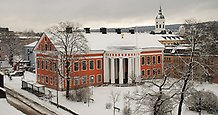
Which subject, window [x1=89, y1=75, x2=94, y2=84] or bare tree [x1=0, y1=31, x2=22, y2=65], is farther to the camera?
bare tree [x1=0, y1=31, x2=22, y2=65]

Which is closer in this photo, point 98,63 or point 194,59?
point 194,59

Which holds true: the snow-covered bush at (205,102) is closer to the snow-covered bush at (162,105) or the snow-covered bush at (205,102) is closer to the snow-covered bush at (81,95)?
the snow-covered bush at (162,105)

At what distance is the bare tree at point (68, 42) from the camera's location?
113 feet

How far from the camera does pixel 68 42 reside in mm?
34969

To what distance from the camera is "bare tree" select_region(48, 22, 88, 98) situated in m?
34.4

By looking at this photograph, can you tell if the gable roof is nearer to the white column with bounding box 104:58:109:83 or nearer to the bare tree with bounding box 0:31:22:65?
the white column with bounding box 104:58:109:83

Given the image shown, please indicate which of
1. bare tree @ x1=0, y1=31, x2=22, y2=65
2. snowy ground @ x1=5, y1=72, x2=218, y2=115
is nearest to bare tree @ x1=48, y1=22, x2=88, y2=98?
snowy ground @ x1=5, y1=72, x2=218, y2=115

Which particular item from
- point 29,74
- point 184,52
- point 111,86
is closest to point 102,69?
point 111,86

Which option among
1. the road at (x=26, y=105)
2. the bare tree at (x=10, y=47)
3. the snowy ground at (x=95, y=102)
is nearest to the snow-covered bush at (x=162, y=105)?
the snowy ground at (x=95, y=102)

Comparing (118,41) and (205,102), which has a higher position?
(118,41)

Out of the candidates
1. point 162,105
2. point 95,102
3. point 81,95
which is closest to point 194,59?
point 162,105

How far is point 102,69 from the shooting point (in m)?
40.5

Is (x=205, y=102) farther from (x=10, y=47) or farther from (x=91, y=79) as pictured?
(x=10, y=47)

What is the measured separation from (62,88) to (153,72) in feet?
51.4
